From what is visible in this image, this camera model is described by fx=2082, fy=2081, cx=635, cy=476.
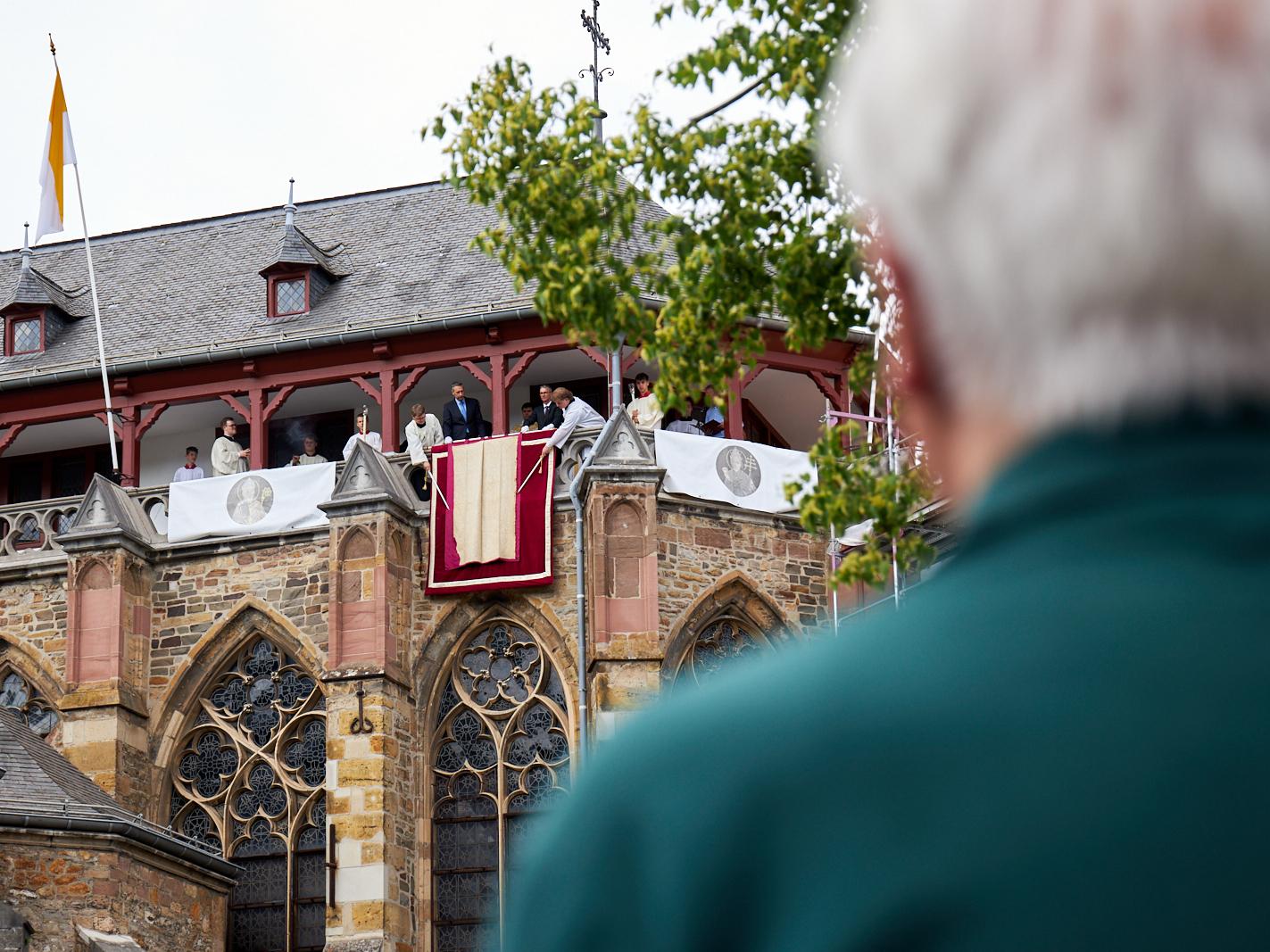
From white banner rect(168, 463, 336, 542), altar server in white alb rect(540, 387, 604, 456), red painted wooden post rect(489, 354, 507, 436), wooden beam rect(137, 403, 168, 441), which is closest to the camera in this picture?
altar server in white alb rect(540, 387, 604, 456)

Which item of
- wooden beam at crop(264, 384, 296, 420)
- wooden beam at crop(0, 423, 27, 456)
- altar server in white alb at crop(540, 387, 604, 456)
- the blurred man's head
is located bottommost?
the blurred man's head

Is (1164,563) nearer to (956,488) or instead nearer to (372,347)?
(956,488)

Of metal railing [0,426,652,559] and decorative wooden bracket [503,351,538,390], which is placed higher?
decorative wooden bracket [503,351,538,390]

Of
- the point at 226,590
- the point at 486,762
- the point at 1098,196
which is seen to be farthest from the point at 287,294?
the point at 1098,196

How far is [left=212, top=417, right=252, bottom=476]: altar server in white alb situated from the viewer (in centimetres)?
2478

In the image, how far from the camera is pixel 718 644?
2247cm

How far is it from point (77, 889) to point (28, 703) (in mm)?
5706

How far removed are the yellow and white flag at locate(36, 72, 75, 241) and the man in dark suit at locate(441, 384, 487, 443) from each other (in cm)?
671

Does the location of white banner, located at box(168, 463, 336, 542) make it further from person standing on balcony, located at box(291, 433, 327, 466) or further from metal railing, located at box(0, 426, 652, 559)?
person standing on balcony, located at box(291, 433, 327, 466)

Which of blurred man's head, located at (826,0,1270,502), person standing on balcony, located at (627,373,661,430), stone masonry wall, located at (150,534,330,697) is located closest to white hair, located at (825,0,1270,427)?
blurred man's head, located at (826,0,1270,502)

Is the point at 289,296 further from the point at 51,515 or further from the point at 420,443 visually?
the point at 420,443

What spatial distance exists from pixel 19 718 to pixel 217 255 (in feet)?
33.2

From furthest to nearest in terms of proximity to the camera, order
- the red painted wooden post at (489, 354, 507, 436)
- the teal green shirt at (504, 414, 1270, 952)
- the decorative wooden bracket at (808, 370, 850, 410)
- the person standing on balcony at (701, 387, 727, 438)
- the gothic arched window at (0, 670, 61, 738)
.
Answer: the decorative wooden bracket at (808, 370, 850, 410), the red painted wooden post at (489, 354, 507, 436), the person standing on balcony at (701, 387, 727, 438), the gothic arched window at (0, 670, 61, 738), the teal green shirt at (504, 414, 1270, 952)

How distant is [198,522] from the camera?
77.9 feet
